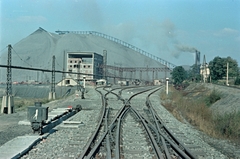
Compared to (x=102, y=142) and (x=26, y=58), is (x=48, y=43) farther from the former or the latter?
(x=102, y=142)

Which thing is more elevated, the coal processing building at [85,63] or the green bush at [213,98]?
the coal processing building at [85,63]

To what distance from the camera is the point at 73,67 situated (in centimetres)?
9506

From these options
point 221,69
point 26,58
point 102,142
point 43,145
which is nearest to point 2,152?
point 43,145

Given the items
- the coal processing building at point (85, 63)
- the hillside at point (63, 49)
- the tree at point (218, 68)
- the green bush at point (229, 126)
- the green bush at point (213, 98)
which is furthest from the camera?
the hillside at point (63, 49)

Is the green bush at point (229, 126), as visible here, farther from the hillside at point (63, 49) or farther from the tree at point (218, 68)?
the hillside at point (63, 49)

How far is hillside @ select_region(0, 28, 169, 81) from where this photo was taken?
149625mm

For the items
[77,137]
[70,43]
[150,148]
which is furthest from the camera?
[70,43]

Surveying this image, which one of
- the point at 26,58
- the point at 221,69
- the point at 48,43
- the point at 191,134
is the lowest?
the point at 191,134

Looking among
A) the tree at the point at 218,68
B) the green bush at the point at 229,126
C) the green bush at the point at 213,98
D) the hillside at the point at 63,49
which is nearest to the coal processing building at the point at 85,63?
the tree at the point at 218,68

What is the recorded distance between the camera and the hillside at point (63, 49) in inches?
5891

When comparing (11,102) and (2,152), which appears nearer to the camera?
(2,152)

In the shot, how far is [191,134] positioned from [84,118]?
4.98m

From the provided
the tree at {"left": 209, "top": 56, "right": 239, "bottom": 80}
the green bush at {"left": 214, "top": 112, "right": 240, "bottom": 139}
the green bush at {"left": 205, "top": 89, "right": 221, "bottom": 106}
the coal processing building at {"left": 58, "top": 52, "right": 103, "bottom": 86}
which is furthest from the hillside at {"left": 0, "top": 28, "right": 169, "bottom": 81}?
the green bush at {"left": 214, "top": 112, "right": 240, "bottom": 139}

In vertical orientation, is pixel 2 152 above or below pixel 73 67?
below
